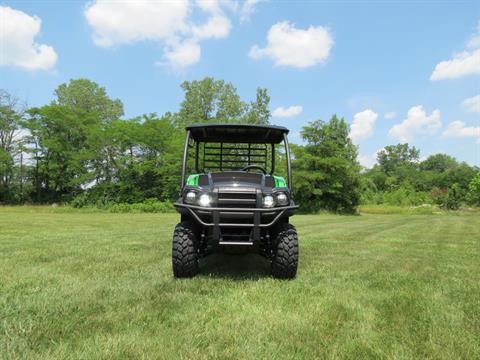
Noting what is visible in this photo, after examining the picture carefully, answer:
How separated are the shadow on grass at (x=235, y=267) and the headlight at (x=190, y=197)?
3.41ft

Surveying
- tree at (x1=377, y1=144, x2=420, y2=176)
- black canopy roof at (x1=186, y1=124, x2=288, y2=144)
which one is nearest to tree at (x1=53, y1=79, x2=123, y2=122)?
black canopy roof at (x1=186, y1=124, x2=288, y2=144)

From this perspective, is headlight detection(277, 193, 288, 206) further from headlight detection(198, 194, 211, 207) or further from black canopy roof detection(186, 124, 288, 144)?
black canopy roof detection(186, 124, 288, 144)

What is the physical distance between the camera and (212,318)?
3150mm

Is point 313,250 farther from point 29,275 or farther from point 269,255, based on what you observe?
point 29,275

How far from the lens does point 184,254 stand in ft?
15.2

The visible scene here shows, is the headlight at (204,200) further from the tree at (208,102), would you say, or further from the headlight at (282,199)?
the tree at (208,102)

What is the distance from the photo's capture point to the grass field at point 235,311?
255 cm

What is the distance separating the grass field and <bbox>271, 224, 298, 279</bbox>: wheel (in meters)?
0.19

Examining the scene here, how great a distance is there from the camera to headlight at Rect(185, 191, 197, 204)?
472cm

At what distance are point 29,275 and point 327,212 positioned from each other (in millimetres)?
35628

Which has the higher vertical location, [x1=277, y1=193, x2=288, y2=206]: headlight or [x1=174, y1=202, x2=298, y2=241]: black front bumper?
[x1=277, y1=193, x2=288, y2=206]: headlight

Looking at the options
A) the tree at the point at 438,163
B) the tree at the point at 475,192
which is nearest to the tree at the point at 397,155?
the tree at the point at 438,163

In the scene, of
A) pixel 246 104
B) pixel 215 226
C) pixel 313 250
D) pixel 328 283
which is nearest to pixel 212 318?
pixel 215 226

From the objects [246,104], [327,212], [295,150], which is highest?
[246,104]
